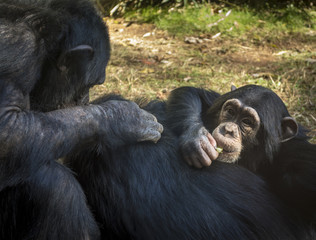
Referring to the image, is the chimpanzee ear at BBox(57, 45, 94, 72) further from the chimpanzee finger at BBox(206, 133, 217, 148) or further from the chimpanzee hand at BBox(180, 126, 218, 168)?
the chimpanzee finger at BBox(206, 133, 217, 148)

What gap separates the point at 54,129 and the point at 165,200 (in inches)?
33.5

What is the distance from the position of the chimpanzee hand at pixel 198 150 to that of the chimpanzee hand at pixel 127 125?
0.21 m

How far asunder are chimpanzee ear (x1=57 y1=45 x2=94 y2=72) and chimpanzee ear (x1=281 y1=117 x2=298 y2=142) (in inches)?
65.5

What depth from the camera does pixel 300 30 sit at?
8.31m

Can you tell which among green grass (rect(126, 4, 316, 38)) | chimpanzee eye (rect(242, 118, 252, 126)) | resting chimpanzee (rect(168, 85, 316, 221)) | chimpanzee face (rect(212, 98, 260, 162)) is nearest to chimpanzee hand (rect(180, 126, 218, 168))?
resting chimpanzee (rect(168, 85, 316, 221))

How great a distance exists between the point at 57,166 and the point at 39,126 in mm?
263

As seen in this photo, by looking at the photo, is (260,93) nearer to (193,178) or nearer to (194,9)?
(193,178)

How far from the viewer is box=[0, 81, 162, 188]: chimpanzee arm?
2.32 meters

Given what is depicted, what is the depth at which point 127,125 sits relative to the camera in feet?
9.27

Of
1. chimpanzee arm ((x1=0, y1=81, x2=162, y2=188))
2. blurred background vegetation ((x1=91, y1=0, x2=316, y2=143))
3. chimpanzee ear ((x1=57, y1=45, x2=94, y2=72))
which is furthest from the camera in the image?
blurred background vegetation ((x1=91, y1=0, x2=316, y2=143))

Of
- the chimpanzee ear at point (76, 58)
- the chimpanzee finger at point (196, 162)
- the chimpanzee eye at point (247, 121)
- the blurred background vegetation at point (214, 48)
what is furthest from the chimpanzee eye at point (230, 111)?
the blurred background vegetation at point (214, 48)

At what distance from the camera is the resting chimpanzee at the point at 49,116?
7.77ft

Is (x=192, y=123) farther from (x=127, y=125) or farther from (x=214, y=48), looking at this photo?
(x=214, y=48)

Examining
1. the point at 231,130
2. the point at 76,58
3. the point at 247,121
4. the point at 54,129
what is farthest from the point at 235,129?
the point at 54,129
